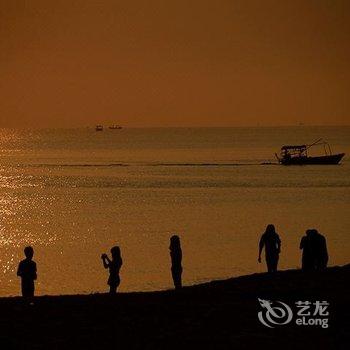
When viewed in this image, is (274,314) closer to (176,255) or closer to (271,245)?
(176,255)

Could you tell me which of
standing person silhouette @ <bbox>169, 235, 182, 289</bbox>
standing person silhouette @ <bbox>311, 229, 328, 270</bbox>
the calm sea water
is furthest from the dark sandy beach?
the calm sea water

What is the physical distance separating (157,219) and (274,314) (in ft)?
156

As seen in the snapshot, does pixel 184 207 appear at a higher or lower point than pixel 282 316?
higher

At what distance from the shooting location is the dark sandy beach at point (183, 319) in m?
14.2

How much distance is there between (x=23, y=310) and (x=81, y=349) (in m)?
3.42

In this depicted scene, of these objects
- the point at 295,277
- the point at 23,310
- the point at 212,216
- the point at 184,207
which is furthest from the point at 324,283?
the point at 184,207

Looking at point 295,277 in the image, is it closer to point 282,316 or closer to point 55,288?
point 282,316

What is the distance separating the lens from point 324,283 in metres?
18.2

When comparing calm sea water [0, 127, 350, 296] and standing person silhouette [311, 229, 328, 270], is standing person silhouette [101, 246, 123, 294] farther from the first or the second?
calm sea water [0, 127, 350, 296]

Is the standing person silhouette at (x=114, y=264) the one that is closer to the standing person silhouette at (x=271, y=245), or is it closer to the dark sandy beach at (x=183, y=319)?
the dark sandy beach at (x=183, y=319)

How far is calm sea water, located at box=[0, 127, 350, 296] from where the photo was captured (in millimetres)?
39562

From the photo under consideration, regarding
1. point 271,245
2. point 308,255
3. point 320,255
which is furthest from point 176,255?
point 320,255

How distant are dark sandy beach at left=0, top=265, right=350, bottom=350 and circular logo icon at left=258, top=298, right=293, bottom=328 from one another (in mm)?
129


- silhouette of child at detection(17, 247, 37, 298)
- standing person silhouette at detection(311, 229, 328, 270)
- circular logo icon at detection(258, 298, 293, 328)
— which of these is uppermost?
standing person silhouette at detection(311, 229, 328, 270)
